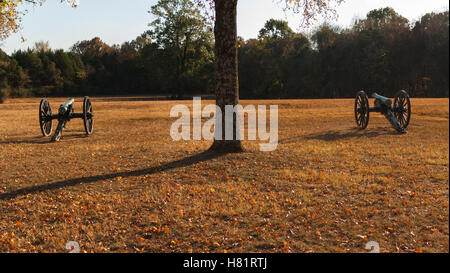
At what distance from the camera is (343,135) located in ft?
42.7

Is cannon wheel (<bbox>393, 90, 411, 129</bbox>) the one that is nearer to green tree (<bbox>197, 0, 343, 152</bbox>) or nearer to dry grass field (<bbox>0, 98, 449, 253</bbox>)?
dry grass field (<bbox>0, 98, 449, 253</bbox>)

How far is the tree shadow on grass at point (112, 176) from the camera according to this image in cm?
650

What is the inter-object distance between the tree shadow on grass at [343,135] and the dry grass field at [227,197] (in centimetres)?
95

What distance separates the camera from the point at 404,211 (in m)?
4.98

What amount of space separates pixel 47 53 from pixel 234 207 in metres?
54.2

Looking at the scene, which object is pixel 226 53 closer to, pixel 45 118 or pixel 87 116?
pixel 87 116

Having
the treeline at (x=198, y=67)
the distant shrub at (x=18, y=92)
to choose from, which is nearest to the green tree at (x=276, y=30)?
the treeline at (x=198, y=67)

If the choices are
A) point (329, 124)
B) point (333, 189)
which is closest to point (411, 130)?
point (329, 124)

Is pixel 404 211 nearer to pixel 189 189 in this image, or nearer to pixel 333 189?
pixel 333 189

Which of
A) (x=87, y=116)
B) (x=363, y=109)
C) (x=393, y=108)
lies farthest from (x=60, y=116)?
(x=393, y=108)

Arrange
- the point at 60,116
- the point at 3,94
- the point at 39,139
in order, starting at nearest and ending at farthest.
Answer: the point at 39,139, the point at 60,116, the point at 3,94

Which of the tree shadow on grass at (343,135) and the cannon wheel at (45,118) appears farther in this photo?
the cannon wheel at (45,118)

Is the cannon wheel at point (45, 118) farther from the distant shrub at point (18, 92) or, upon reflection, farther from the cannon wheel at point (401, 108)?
the distant shrub at point (18, 92)

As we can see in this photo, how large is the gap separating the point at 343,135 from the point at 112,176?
8.85 meters
